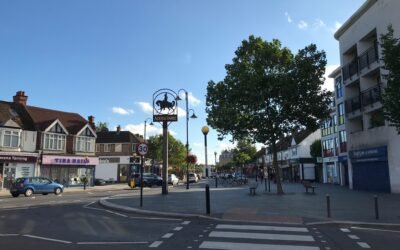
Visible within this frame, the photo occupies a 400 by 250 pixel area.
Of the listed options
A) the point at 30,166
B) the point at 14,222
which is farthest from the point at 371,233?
the point at 30,166

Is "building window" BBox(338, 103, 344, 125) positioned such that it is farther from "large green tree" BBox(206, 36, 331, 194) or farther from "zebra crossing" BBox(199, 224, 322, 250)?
"zebra crossing" BBox(199, 224, 322, 250)

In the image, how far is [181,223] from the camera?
12.8 m

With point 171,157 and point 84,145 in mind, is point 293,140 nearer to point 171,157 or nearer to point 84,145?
point 171,157

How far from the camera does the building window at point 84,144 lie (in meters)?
48.9

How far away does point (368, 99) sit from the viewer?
31.0 m

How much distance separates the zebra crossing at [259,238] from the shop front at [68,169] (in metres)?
35.1

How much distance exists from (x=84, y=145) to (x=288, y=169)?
37458 mm

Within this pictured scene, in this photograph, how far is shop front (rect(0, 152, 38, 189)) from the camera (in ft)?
128

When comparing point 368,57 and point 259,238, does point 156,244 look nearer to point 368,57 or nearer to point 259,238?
point 259,238

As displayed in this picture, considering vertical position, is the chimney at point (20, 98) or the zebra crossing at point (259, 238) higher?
the chimney at point (20, 98)

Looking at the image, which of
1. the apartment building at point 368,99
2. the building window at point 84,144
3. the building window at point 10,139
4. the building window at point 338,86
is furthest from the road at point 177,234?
the building window at point 84,144

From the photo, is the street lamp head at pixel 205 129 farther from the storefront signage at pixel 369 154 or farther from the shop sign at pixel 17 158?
the shop sign at pixel 17 158

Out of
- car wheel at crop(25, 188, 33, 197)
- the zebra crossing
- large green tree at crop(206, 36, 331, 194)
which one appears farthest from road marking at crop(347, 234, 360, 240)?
car wheel at crop(25, 188, 33, 197)

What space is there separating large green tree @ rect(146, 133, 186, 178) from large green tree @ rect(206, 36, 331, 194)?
48406 millimetres
